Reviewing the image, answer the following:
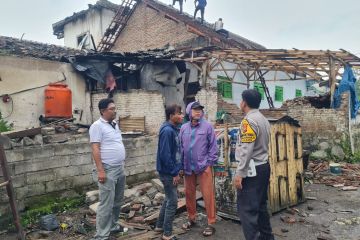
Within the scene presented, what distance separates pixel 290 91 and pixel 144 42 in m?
9.41

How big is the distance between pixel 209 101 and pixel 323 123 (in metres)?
4.47

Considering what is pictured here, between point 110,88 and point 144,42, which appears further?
point 144,42

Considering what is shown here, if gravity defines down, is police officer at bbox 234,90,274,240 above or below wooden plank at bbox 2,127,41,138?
below

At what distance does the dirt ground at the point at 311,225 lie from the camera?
4707 mm

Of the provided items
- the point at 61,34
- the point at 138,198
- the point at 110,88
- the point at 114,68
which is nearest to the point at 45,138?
the point at 138,198

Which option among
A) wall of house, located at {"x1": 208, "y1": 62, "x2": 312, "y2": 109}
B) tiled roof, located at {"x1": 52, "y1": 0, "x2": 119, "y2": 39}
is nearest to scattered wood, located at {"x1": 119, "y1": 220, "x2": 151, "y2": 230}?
wall of house, located at {"x1": 208, "y1": 62, "x2": 312, "y2": 109}

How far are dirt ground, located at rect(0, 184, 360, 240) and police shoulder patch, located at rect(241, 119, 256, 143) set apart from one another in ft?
5.97

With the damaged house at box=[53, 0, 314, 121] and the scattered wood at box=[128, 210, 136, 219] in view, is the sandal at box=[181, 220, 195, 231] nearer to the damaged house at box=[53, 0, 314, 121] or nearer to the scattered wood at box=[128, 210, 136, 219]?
the scattered wood at box=[128, 210, 136, 219]

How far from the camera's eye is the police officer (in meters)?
3.60

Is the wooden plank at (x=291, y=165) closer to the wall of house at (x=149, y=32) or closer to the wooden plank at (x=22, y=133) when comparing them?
the wooden plank at (x=22, y=133)

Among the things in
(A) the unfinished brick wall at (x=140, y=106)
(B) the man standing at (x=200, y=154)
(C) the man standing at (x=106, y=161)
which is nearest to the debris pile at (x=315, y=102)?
(A) the unfinished brick wall at (x=140, y=106)

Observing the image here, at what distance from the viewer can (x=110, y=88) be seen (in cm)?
1039

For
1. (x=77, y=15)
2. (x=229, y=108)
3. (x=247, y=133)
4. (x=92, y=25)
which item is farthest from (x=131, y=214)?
(x=77, y=15)

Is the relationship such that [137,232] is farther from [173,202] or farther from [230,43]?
[230,43]
